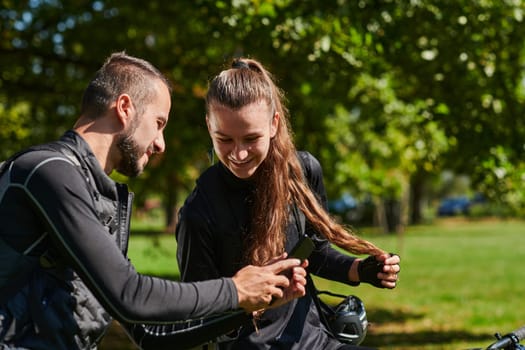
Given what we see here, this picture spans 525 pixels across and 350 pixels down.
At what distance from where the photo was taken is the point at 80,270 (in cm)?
218

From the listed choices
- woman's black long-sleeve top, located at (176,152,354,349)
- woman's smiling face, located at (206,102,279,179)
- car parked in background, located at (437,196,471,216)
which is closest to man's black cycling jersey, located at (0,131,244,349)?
woman's black long-sleeve top, located at (176,152,354,349)

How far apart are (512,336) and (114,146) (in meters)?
1.56

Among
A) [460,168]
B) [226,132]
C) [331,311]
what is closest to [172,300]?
[226,132]

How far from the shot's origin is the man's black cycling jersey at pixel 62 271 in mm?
2170

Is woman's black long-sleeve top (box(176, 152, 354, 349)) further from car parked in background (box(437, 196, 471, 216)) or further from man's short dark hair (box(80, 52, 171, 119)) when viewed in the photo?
car parked in background (box(437, 196, 471, 216))

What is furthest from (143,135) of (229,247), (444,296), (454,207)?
(454,207)

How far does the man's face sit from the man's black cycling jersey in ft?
0.72

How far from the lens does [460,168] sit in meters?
8.59

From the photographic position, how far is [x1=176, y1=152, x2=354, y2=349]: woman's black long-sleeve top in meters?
2.92

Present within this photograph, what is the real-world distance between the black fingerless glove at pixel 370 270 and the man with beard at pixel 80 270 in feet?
2.49

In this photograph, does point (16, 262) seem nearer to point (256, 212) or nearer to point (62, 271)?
point (62, 271)

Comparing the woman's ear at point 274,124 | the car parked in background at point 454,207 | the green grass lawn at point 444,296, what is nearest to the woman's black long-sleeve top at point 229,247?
the woman's ear at point 274,124

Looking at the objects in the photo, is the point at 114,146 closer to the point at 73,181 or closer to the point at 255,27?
the point at 73,181

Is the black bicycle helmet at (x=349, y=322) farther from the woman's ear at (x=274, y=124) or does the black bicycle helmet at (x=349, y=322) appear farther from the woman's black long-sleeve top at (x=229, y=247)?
the woman's ear at (x=274, y=124)
